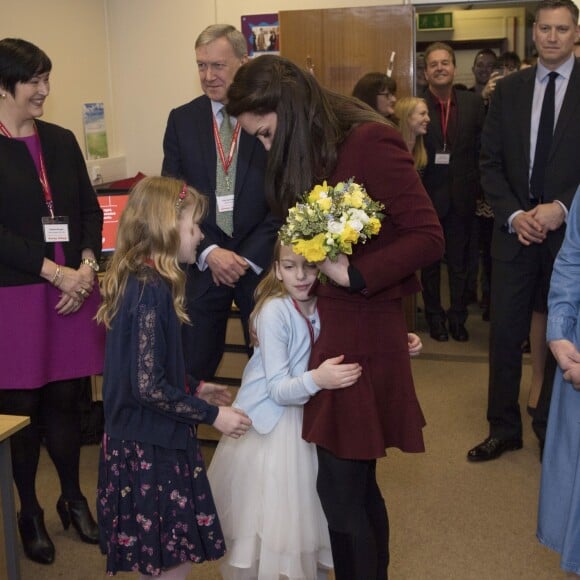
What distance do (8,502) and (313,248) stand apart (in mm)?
1120

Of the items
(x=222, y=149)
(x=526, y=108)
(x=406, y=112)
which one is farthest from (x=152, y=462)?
(x=406, y=112)

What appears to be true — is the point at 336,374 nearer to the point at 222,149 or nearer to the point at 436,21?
the point at 222,149

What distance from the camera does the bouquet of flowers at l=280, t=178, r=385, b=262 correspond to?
1859 mm

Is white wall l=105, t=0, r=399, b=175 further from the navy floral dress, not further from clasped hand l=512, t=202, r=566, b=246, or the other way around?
the navy floral dress

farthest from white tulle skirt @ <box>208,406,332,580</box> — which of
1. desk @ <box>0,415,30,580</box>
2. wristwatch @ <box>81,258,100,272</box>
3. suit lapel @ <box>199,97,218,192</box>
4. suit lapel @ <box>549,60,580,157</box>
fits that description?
suit lapel @ <box>549,60,580,157</box>

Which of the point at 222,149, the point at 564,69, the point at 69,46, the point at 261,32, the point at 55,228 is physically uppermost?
the point at 261,32

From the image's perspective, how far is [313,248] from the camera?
1892 millimetres

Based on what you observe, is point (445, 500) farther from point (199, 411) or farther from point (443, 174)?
point (443, 174)

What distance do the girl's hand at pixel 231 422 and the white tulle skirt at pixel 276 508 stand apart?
21 centimetres

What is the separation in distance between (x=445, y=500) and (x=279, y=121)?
2.01 metres

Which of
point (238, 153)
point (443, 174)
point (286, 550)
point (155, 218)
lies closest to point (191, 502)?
point (286, 550)

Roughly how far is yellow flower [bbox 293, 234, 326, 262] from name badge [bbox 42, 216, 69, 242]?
126 centimetres

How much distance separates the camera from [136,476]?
84.2 inches

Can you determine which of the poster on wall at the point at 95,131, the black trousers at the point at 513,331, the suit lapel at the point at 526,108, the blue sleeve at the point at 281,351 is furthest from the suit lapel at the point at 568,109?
the poster on wall at the point at 95,131
